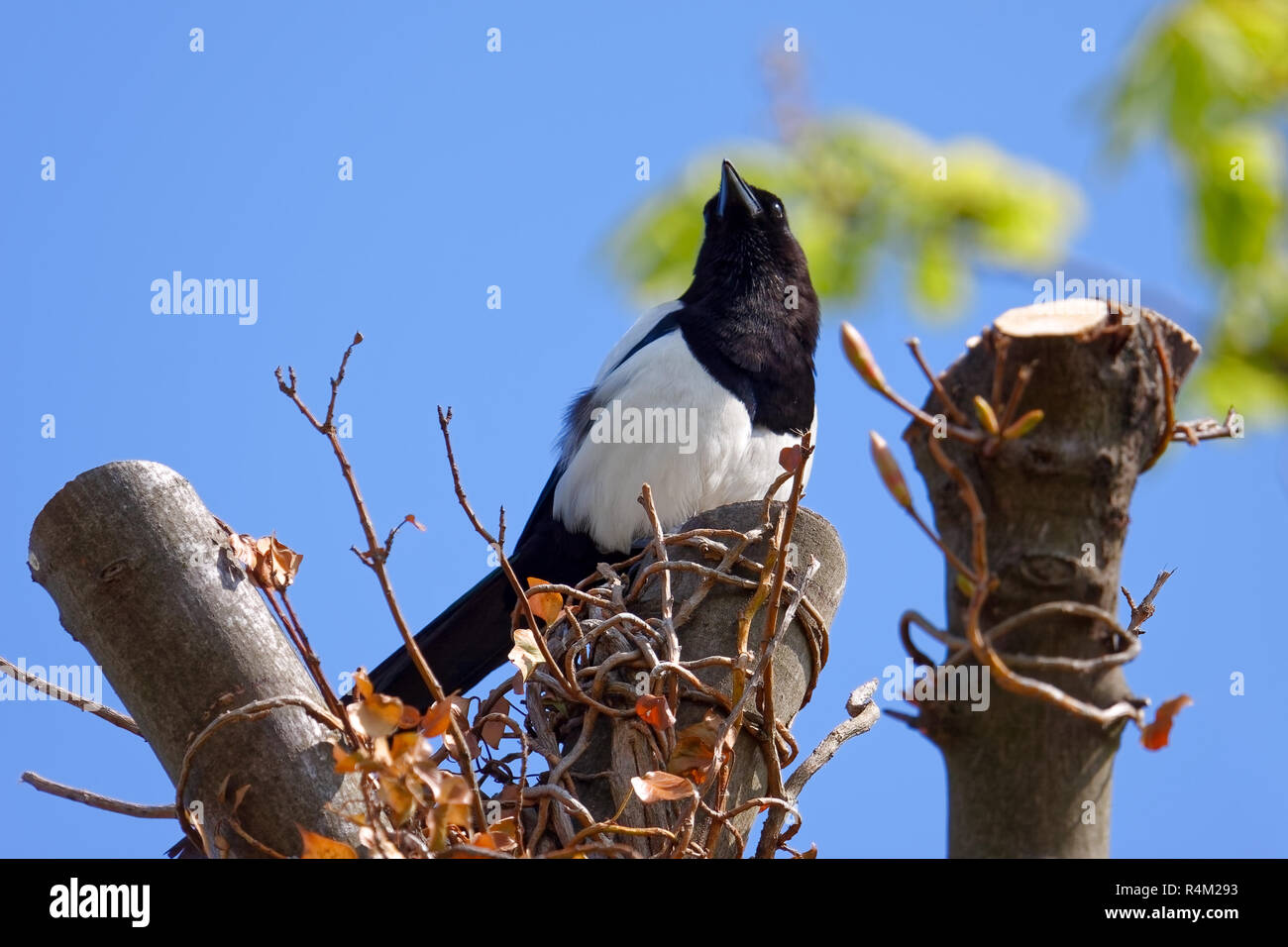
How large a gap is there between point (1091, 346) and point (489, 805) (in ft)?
3.67

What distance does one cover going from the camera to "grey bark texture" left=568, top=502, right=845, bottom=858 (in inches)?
84.1

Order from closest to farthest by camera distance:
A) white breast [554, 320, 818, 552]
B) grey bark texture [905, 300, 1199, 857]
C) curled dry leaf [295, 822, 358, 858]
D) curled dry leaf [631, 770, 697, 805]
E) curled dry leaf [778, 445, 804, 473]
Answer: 1. grey bark texture [905, 300, 1199, 857]
2. curled dry leaf [295, 822, 358, 858]
3. curled dry leaf [631, 770, 697, 805]
4. curled dry leaf [778, 445, 804, 473]
5. white breast [554, 320, 818, 552]

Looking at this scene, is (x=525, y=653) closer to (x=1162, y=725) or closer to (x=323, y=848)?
(x=323, y=848)

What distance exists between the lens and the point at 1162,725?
1.37 meters

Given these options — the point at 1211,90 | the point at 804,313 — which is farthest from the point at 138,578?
the point at 804,313

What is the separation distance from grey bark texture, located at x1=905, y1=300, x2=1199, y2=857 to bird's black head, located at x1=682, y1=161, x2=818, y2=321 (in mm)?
2946

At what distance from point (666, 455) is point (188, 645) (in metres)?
2.14

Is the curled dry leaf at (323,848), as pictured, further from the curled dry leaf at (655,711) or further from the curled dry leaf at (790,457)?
the curled dry leaf at (790,457)

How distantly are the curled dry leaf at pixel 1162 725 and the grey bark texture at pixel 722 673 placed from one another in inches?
30.6

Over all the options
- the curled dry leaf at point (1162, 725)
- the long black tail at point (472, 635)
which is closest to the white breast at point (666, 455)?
the long black tail at point (472, 635)

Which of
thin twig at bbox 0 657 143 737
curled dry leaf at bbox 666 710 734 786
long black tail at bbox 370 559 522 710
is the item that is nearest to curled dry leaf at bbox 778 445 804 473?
curled dry leaf at bbox 666 710 734 786

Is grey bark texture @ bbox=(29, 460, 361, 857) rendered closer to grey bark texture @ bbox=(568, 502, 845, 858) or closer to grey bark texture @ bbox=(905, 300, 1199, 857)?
grey bark texture @ bbox=(568, 502, 845, 858)

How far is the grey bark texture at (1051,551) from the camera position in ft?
4.21
